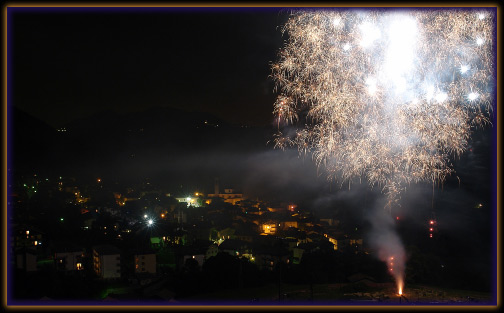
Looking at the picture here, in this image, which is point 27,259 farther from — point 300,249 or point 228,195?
point 228,195

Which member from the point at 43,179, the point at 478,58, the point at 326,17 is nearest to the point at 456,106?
the point at 478,58

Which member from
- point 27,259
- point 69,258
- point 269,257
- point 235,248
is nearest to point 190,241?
point 235,248

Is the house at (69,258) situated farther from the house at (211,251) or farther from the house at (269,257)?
the house at (269,257)

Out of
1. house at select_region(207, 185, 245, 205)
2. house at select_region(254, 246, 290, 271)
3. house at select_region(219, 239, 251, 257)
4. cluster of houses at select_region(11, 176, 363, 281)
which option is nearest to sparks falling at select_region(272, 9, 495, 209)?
cluster of houses at select_region(11, 176, 363, 281)

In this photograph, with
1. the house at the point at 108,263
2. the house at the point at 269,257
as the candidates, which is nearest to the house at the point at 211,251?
the house at the point at 269,257

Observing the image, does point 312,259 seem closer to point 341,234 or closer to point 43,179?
point 341,234
